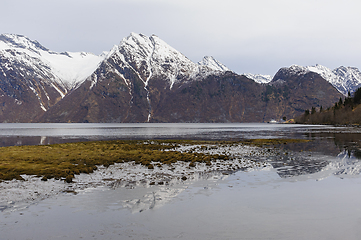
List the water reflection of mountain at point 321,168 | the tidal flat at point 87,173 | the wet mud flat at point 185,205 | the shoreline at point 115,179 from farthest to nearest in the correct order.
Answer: the water reflection of mountain at point 321,168 < the tidal flat at point 87,173 < the shoreline at point 115,179 < the wet mud flat at point 185,205

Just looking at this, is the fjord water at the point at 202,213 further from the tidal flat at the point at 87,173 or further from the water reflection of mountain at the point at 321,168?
the water reflection of mountain at the point at 321,168

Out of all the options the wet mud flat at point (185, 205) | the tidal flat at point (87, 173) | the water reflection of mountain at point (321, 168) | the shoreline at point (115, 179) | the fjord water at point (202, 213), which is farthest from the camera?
the water reflection of mountain at point (321, 168)

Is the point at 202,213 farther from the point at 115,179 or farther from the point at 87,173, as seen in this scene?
the point at 87,173

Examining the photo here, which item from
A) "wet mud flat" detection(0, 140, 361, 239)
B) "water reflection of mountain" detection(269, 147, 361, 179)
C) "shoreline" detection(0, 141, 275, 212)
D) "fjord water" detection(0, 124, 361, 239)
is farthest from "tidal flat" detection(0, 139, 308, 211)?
"water reflection of mountain" detection(269, 147, 361, 179)

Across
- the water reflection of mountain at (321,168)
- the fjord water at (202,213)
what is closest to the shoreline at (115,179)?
the fjord water at (202,213)

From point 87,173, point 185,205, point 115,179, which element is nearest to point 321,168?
point 185,205

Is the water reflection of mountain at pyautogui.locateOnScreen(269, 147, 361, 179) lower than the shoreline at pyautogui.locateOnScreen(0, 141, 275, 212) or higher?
higher

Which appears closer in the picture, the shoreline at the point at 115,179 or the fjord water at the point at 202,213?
the fjord water at the point at 202,213

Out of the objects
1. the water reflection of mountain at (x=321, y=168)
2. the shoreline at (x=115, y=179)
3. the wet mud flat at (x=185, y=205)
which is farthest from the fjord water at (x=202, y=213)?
the water reflection of mountain at (x=321, y=168)

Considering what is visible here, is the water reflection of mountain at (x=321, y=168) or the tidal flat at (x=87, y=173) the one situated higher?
the water reflection of mountain at (x=321, y=168)

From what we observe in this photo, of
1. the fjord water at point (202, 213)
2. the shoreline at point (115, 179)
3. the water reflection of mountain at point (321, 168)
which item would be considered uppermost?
the water reflection of mountain at point (321, 168)

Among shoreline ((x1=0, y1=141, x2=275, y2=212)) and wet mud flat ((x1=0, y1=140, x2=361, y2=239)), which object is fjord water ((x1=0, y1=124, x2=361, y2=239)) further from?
shoreline ((x1=0, y1=141, x2=275, y2=212))

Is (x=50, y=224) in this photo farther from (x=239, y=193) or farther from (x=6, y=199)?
(x=239, y=193)

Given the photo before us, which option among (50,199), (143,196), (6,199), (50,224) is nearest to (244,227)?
(143,196)
